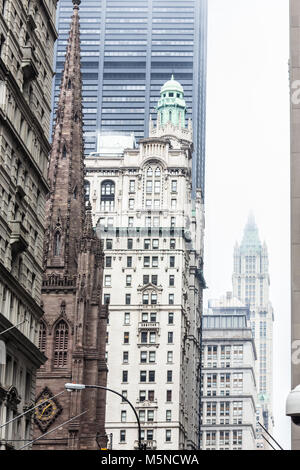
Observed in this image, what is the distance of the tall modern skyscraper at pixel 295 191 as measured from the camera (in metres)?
50.8

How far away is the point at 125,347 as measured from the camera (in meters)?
162

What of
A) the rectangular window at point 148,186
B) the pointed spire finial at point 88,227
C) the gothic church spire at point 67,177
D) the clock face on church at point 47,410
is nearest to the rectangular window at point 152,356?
the rectangular window at point 148,186

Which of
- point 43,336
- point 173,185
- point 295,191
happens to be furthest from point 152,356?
point 295,191

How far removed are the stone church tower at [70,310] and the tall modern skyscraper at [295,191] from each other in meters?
54.8

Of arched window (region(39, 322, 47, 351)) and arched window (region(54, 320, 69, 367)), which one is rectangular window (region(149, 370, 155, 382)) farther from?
arched window (region(39, 322, 47, 351))

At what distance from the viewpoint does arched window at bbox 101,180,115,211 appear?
174m

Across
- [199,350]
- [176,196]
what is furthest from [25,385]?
[199,350]

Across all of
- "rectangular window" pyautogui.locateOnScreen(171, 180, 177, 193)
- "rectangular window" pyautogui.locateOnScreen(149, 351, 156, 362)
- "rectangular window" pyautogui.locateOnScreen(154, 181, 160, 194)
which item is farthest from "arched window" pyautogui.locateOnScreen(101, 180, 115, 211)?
"rectangular window" pyautogui.locateOnScreen(149, 351, 156, 362)

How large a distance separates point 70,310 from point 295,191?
62.4 meters

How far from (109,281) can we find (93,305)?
161 ft

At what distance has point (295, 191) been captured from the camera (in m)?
54.6

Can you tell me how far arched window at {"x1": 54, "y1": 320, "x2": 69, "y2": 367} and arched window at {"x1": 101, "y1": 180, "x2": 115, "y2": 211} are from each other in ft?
201

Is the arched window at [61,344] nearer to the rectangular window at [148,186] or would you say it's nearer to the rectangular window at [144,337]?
the rectangular window at [144,337]
